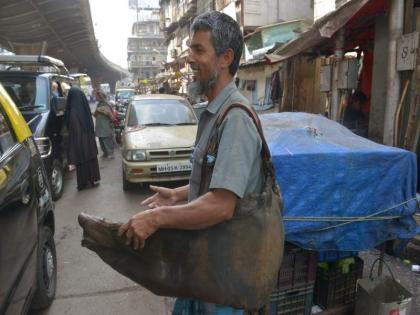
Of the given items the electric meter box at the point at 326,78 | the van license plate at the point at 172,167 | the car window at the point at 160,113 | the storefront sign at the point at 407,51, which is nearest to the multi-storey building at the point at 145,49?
the car window at the point at 160,113

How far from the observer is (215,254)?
139 cm

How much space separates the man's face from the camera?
1.43 meters

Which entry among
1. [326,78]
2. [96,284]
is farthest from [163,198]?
[326,78]

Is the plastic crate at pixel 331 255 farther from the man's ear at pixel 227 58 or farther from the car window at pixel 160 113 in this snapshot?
the car window at pixel 160 113

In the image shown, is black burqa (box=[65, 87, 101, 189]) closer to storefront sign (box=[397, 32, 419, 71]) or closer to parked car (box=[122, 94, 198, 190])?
parked car (box=[122, 94, 198, 190])

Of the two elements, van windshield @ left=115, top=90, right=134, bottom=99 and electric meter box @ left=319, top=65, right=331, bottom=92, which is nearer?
electric meter box @ left=319, top=65, right=331, bottom=92

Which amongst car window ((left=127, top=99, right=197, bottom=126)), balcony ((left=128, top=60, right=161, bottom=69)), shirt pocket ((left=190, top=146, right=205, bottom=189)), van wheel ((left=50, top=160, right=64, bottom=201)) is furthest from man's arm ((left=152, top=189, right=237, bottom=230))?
balcony ((left=128, top=60, right=161, bottom=69))

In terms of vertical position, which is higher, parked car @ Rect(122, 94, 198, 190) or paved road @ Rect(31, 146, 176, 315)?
parked car @ Rect(122, 94, 198, 190)

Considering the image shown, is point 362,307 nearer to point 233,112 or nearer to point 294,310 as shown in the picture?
point 294,310

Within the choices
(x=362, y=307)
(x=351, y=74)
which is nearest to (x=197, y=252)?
(x=362, y=307)

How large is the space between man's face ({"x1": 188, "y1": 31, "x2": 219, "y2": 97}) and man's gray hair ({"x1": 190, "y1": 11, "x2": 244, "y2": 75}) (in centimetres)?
2

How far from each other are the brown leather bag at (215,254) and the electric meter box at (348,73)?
20.5ft

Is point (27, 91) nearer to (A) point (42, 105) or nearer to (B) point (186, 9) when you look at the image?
(A) point (42, 105)

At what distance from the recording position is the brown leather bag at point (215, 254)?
1.39 m
